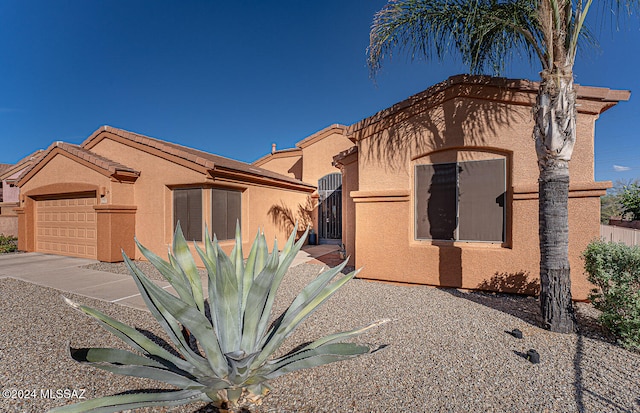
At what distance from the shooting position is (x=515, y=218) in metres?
6.14

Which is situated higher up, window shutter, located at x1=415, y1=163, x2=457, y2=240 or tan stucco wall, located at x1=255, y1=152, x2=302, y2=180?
tan stucco wall, located at x1=255, y1=152, x2=302, y2=180

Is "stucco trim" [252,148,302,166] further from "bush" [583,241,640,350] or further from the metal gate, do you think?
"bush" [583,241,640,350]

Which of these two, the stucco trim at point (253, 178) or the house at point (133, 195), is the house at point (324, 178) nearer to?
the stucco trim at point (253, 178)

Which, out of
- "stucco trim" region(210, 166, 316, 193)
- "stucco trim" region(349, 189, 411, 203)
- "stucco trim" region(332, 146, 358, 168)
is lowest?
"stucco trim" region(349, 189, 411, 203)

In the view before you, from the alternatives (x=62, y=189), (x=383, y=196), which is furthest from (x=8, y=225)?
(x=383, y=196)

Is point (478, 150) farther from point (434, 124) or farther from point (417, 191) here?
point (417, 191)

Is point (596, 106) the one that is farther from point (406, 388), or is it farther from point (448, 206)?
point (406, 388)

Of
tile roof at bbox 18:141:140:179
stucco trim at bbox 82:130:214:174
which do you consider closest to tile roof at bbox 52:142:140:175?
tile roof at bbox 18:141:140:179

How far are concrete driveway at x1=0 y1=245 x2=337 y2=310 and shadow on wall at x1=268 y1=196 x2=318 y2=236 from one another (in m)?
2.43

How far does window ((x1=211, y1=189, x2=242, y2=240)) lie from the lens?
30.9 ft

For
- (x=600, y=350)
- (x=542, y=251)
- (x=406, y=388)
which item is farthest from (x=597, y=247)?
(x=406, y=388)

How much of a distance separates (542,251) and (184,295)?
5.11 meters

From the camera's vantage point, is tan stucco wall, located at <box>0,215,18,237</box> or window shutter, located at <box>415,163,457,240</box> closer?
window shutter, located at <box>415,163,457,240</box>

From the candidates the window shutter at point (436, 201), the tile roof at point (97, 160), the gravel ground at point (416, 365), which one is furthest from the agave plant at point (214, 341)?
the tile roof at point (97, 160)
